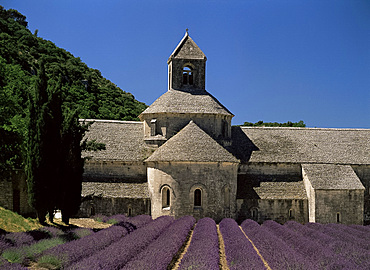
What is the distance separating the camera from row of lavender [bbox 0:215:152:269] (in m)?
13.4

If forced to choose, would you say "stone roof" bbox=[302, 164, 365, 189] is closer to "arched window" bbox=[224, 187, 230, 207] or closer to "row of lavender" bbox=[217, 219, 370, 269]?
"arched window" bbox=[224, 187, 230, 207]

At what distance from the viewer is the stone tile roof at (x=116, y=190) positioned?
3008cm

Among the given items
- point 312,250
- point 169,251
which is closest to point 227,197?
point 312,250

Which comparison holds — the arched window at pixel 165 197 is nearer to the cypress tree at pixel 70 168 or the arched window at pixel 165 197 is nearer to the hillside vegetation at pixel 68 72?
the cypress tree at pixel 70 168

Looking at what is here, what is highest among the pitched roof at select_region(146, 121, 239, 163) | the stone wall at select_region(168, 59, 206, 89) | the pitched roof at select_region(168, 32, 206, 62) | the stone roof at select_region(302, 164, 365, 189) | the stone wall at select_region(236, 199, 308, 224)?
the pitched roof at select_region(168, 32, 206, 62)

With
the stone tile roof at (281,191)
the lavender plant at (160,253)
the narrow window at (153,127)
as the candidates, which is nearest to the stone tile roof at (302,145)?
the stone tile roof at (281,191)

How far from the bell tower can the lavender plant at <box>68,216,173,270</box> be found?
58.5 feet

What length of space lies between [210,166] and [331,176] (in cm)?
1034

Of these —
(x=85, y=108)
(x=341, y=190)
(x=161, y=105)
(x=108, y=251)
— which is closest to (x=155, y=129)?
(x=161, y=105)

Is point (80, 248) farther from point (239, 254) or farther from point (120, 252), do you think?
point (239, 254)

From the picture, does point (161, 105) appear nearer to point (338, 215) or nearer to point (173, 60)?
point (173, 60)

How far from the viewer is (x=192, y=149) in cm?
2862

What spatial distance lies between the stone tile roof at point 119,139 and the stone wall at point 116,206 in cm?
353

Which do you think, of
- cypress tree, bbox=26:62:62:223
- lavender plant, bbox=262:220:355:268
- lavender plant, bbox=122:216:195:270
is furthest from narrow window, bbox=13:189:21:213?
lavender plant, bbox=262:220:355:268
